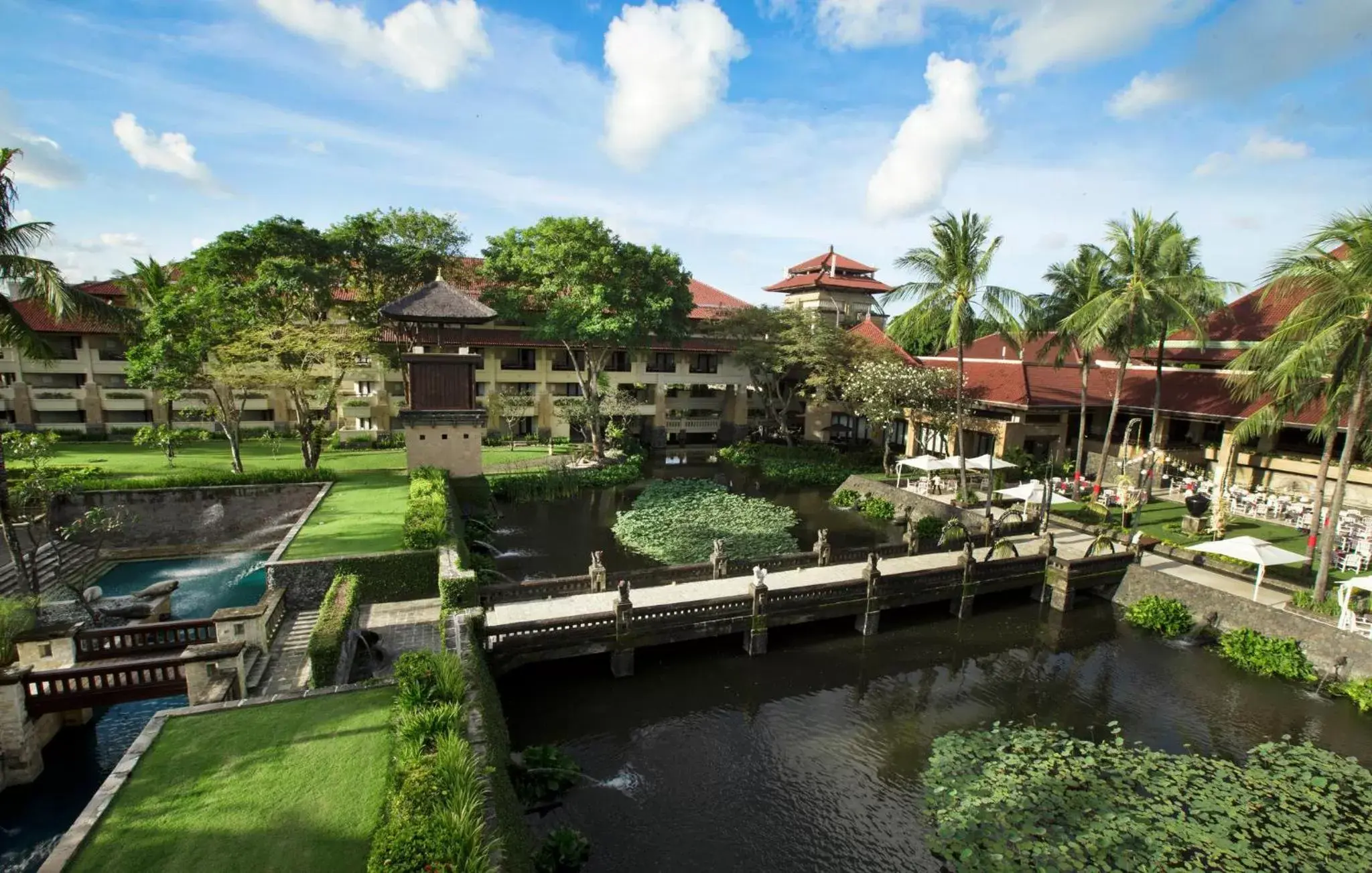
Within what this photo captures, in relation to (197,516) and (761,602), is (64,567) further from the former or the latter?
(761,602)

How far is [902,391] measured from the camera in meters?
36.5

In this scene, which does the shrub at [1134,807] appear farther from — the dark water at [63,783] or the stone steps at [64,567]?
the stone steps at [64,567]

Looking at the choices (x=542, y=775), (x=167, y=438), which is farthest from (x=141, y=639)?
(x=167, y=438)

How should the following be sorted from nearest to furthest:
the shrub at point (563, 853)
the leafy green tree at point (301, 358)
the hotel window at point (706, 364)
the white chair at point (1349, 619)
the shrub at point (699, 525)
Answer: the shrub at point (563, 853), the white chair at point (1349, 619), the shrub at point (699, 525), the leafy green tree at point (301, 358), the hotel window at point (706, 364)

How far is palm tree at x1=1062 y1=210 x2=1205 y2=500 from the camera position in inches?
1082

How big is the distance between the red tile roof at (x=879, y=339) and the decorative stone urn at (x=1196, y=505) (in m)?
18.1

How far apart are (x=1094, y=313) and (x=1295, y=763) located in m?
19.7

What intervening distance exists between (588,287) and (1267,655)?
33646 mm

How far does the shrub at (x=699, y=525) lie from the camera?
2708cm

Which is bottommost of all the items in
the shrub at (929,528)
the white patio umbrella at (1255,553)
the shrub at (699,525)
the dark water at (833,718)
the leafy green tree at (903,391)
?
the dark water at (833,718)

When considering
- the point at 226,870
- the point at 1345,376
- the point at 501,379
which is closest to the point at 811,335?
the point at 501,379

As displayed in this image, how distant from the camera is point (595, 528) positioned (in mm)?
31078

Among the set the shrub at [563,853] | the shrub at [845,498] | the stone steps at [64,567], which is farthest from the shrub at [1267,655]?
the stone steps at [64,567]

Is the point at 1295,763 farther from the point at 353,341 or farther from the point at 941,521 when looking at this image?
the point at 353,341
